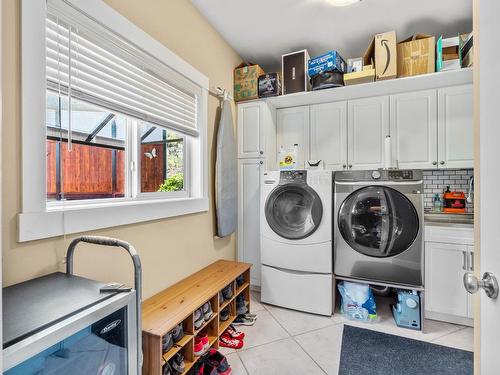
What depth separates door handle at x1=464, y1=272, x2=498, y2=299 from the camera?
2.24 ft

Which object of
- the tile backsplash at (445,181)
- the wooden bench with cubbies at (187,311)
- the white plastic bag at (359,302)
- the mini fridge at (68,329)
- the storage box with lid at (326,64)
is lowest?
the white plastic bag at (359,302)

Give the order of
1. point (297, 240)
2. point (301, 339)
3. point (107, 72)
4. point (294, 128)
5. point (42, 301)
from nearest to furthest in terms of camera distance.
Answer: point (42, 301), point (107, 72), point (301, 339), point (297, 240), point (294, 128)

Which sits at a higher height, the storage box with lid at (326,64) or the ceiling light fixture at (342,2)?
the ceiling light fixture at (342,2)

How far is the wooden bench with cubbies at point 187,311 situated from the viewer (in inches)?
52.6

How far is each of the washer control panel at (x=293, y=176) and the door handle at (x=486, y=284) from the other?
1.67 metres

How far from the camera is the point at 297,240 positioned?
2.43 m

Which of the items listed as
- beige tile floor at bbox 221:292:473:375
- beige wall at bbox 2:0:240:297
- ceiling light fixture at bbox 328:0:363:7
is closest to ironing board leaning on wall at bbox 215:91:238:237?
beige wall at bbox 2:0:240:297

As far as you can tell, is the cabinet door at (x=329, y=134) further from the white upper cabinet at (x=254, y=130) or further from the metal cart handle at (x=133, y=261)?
the metal cart handle at (x=133, y=261)

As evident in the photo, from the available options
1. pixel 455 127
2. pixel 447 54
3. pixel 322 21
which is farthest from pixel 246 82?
pixel 455 127

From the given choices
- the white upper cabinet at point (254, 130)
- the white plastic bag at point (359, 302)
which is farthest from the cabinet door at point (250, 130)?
the white plastic bag at point (359, 302)

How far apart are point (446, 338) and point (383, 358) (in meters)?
0.63

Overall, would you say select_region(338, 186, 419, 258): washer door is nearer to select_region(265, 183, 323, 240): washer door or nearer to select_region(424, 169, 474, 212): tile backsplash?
select_region(265, 183, 323, 240): washer door

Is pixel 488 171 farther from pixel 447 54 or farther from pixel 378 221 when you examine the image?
pixel 447 54

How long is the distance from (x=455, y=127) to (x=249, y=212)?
Answer: 2.10m
